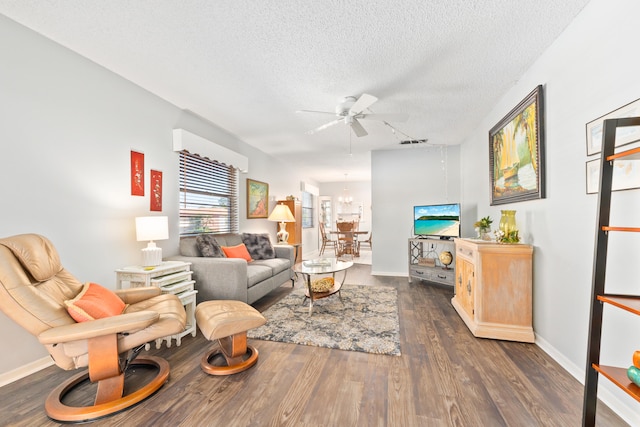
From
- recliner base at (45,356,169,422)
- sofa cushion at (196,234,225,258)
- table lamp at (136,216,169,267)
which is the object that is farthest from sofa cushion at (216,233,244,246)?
recliner base at (45,356,169,422)

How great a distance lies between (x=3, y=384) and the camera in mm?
1851

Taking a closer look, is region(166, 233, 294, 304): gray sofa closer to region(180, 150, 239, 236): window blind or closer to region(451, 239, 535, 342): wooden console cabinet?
region(180, 150, 239, 236): window blind

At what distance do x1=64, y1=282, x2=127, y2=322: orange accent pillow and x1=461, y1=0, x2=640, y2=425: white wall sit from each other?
313 centimetres

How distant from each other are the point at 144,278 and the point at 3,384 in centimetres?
100

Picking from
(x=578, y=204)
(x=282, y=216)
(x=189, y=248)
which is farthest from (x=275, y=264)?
(x=578, y=204)

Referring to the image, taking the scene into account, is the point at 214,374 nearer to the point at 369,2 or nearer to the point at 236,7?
the point at 236,7

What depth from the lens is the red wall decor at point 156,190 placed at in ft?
10.0

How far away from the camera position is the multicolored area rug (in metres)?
2.46

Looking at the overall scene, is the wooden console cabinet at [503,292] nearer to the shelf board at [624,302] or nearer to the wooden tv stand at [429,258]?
the shelf board at [624,302]

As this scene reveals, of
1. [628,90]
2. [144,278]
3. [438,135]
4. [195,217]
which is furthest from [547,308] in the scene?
[195,217]

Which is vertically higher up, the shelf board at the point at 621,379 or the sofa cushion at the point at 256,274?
the shelf board at the point at 621,379

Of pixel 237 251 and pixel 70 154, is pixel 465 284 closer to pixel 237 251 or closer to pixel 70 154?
pixel 237 251

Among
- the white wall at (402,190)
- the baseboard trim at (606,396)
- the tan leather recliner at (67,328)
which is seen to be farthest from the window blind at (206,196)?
the baseboard trim at (606,396)

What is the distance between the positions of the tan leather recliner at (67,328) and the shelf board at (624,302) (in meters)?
2.31
